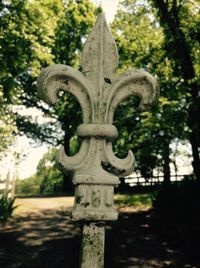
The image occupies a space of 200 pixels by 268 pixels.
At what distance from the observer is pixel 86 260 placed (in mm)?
1766

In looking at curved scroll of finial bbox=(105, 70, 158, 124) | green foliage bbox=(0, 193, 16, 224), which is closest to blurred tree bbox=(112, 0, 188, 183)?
green foliage bbox=(0, 193, 16, 224)

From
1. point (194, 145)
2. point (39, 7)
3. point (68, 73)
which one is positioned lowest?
point (68, 73)

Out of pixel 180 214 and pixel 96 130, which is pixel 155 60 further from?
pixel 96 130

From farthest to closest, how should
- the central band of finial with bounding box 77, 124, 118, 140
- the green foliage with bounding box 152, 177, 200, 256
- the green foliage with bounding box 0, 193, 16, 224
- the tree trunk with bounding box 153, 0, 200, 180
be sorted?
the green foliage with bounding box 0, 193, 16, 224, the tree trunk with bounding box 153, 0, 200, 180, the green foliage with bounding box 152, 177, 200, 256, the central band of finial with bounding box 77, 124, 118, 140

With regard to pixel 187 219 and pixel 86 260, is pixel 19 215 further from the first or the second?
pixel 86 260

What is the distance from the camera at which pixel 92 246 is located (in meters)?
1.79

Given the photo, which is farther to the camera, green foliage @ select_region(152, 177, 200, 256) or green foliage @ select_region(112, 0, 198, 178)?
green foliage @ select_region(112, 0, 198, 178)

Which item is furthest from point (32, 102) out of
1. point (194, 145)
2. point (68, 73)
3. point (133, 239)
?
point (68, 73)

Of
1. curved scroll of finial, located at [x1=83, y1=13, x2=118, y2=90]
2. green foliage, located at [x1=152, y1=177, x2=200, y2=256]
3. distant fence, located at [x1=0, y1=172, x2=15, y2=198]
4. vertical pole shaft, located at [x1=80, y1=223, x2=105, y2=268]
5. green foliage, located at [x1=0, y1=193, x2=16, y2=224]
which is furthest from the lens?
distant fence, located at [x1=0, y1=172, x2=15, y2=198]

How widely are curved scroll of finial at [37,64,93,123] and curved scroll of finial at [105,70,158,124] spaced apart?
13 cm

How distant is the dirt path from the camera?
7566 millimetres

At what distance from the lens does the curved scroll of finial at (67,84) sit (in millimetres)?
1944

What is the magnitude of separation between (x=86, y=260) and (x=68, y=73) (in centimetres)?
115

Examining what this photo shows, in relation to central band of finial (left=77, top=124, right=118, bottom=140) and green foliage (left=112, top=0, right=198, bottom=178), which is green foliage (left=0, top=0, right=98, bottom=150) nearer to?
green foliage (left=112, top=0, right=198, bottom=178)
